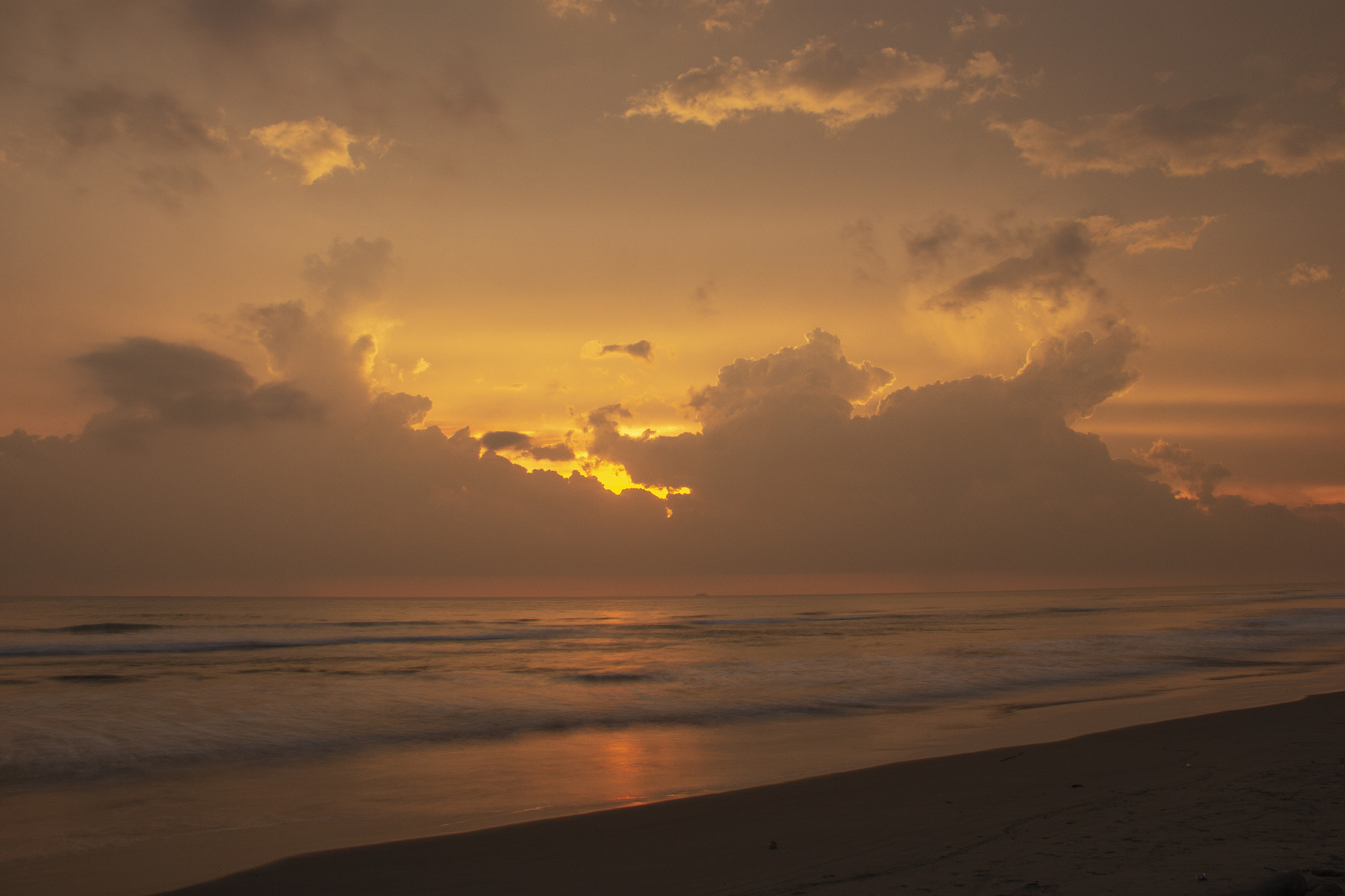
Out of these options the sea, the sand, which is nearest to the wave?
the sea

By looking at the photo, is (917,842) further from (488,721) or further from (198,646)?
(198,646)

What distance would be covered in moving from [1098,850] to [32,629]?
71.1m

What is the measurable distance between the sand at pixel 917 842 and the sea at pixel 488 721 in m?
0.92

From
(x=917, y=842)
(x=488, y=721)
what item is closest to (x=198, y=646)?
(x=488, y=721)

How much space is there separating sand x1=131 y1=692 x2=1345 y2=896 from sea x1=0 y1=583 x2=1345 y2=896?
92 centimetres

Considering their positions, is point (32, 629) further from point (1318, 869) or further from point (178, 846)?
point (1318, 869)

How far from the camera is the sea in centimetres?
858

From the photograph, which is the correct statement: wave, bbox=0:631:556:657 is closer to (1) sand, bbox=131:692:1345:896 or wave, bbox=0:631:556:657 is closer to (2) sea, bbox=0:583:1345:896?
(2) sea, bbox=0:583:1345:896

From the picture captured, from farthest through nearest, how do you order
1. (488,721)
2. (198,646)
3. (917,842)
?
(198,646) → (488,721) → (917,842)

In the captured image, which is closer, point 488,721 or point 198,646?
point 488,721

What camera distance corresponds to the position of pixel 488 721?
1548 cm

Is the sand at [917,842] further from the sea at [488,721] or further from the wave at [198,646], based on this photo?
the wave at [198,646]

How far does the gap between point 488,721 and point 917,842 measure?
10.6m

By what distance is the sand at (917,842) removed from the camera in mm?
5625
